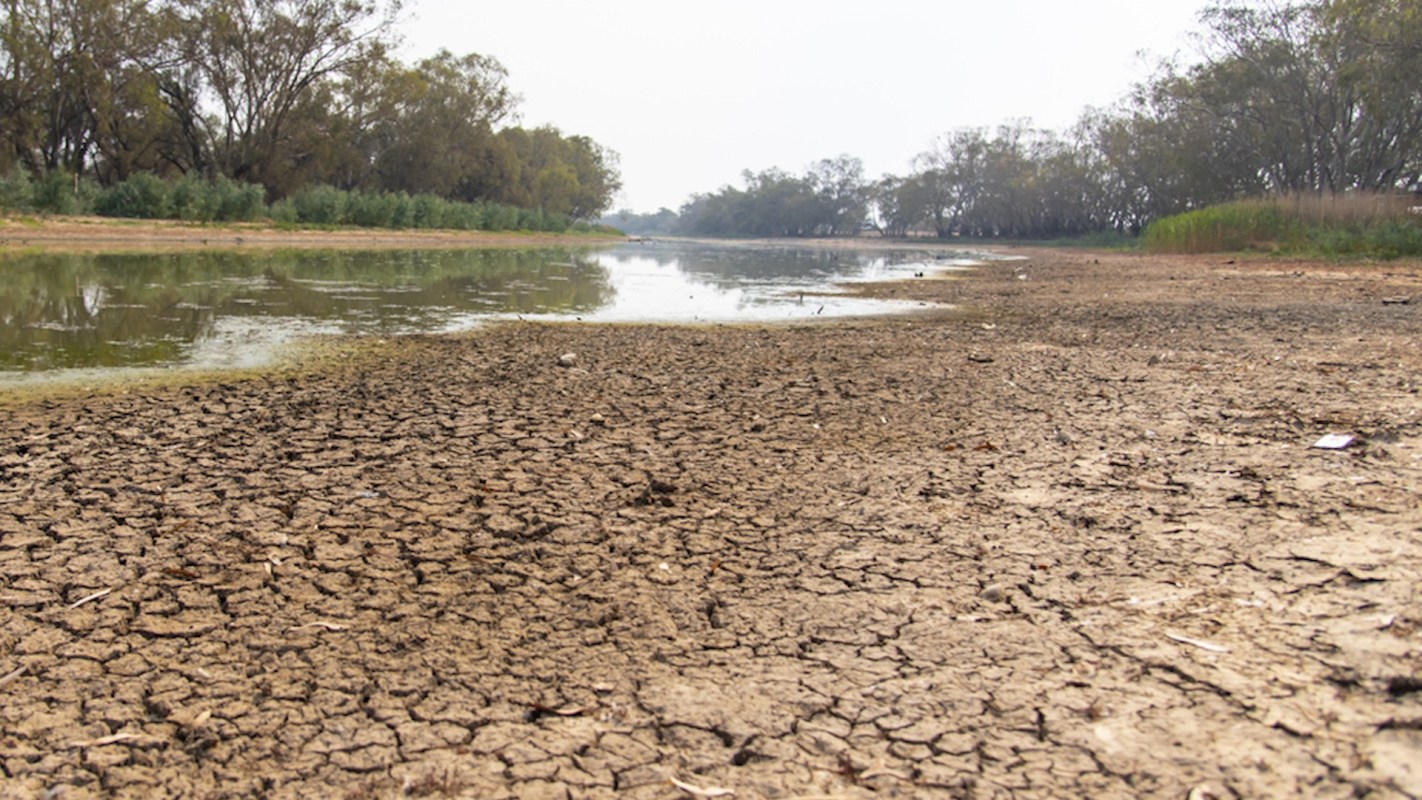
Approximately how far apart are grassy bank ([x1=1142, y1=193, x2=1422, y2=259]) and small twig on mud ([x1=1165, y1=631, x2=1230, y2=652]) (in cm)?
2202

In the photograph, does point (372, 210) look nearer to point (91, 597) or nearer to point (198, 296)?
point (198, 296)

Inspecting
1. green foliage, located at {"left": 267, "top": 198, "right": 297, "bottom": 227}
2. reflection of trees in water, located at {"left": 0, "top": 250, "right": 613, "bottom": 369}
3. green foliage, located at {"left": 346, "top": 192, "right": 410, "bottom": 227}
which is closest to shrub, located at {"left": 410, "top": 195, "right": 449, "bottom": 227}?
green foliage, located at {"left": 346, "top": 192, "right": 410, "bottom": 227}

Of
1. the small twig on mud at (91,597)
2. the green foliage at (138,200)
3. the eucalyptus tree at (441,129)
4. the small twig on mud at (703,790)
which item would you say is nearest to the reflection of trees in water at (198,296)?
the small twig on mud at (91,597)

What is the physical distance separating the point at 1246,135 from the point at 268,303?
1615 inches

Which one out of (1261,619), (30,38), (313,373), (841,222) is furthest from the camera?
(841,222)

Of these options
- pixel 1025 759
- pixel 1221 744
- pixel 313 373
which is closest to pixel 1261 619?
pixel 1221 744

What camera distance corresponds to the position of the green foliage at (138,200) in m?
26.5

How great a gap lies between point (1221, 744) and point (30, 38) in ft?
127

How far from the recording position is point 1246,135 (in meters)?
38.8

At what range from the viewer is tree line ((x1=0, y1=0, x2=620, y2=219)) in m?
31.1

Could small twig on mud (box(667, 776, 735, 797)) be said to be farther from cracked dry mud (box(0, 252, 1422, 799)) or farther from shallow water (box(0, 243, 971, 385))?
shallow water (box(0, 243, 971, 385))

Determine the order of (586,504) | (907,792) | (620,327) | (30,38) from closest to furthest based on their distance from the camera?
(907,792) → (586,504) → (620,327) → (30,38)

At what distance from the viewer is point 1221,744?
1855 mm

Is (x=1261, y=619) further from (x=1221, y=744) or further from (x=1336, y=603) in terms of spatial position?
(x=1221, y=744)
